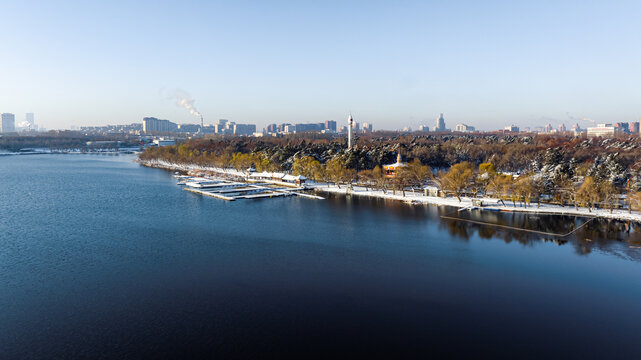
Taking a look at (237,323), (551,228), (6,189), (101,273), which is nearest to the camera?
(237,323)

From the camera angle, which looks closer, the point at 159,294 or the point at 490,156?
the point at 159,294

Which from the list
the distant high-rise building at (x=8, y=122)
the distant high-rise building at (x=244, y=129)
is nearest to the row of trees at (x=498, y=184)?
the distant high-rise building at (x=244, y=129)

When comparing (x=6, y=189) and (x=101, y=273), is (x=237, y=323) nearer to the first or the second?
(x=101, y=273)

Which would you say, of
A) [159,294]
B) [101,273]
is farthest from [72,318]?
[101,273]

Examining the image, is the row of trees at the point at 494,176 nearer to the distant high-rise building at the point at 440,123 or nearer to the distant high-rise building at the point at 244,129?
the distant high-rise building at the point at 244,129

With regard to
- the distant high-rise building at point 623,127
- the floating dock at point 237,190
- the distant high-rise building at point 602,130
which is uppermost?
the distant high-rise building at point 623,127

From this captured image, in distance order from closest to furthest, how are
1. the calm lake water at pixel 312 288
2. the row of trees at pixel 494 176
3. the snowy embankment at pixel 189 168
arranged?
1. the calm lake water at pixel 312 288
2. the row of trees at pixel 494 176
3. the snowy embankment at pixel 189 168

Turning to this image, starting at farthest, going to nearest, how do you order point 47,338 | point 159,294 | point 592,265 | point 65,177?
1. point 65,177
2. point 592,265
3. point 159,294
4. point 47,338

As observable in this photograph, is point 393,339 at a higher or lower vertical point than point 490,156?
lower
